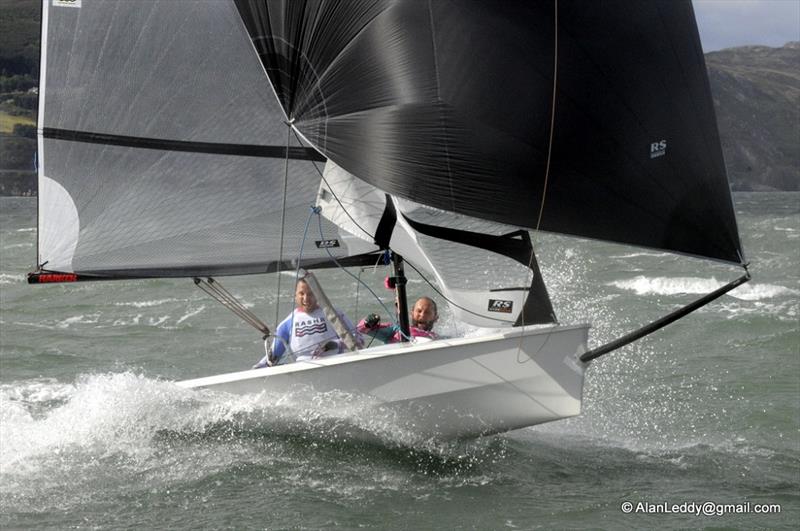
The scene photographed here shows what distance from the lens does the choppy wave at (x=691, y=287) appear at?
15875 millimetres

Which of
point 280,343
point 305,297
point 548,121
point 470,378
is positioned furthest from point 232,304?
point 548,121

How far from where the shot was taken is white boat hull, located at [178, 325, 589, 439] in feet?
20.8

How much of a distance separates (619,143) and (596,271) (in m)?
13.5

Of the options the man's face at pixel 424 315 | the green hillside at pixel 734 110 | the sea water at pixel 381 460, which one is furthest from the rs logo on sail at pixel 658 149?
the green hillside at pixel 734 110

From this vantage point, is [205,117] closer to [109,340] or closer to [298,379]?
[298,379]

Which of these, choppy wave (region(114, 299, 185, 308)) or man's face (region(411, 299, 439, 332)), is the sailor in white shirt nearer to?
man's face (region(411, 299, 439, 332))

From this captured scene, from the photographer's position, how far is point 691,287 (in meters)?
17.9

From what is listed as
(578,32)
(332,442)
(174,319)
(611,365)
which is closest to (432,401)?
(332,442)

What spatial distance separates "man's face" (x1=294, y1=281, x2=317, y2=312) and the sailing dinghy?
0.39 metres

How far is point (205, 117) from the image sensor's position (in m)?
7.14

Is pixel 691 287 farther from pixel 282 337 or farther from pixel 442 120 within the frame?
pixel 442 120

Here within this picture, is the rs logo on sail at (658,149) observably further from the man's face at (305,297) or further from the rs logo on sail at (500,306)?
the man's face at (305,297)

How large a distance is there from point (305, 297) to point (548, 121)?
196 centimetres

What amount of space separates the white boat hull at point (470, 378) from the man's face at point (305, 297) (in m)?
0.61
